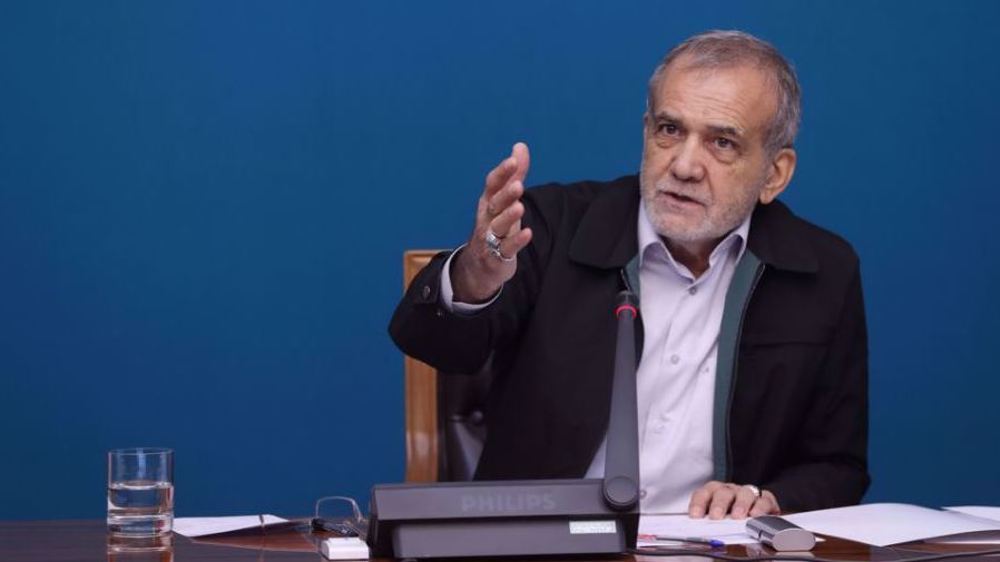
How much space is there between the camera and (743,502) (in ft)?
6.27

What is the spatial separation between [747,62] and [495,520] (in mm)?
1204

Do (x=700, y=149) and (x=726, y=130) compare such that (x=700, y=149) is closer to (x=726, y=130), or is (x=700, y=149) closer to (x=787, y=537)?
(x=726, y=130)

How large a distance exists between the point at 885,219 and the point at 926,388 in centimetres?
37

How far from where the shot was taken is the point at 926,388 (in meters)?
3.14

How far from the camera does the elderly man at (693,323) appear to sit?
233 centimetres

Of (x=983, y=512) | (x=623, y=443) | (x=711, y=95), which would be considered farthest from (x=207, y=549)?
(x=711, y=95)

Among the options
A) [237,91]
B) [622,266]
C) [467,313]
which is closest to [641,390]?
[622,266]

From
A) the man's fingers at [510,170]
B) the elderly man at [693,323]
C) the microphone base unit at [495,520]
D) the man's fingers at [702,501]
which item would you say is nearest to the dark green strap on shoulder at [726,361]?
the elderly man at [693,323]

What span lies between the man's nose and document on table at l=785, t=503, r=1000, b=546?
717 mm

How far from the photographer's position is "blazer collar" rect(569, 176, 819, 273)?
240 centimetres

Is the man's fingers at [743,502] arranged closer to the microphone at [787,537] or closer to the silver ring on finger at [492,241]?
the microphone at [787,537]

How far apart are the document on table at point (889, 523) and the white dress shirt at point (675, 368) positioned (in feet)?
1.70

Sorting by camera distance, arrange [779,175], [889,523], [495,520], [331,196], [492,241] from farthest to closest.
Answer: [331,196]
[779,175]
[492,241]
[889,523]
[495,520]

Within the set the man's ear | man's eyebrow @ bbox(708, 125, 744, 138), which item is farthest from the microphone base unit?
the man's ear
